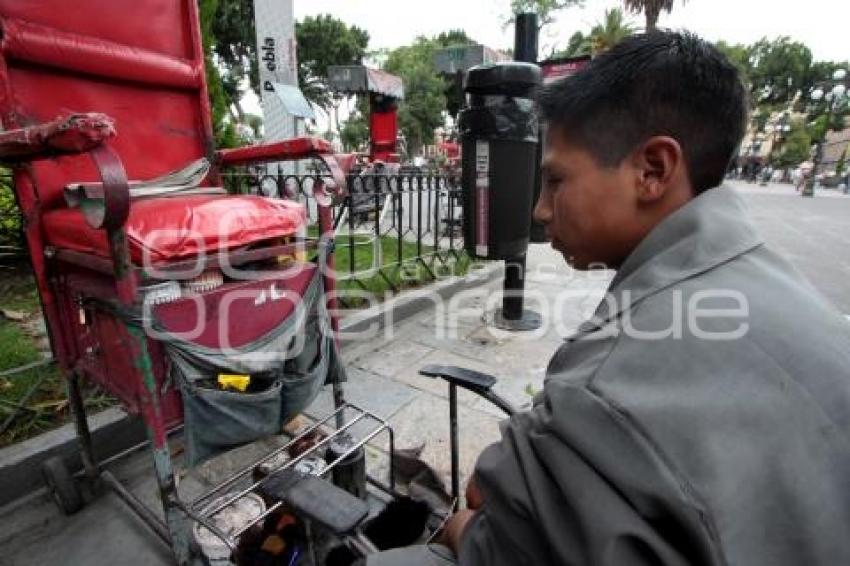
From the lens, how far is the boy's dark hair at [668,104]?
3.01 feet

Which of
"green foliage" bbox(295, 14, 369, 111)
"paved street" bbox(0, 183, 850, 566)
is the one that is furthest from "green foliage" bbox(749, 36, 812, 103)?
"paved street" bbox(0, 183, 850, 566)

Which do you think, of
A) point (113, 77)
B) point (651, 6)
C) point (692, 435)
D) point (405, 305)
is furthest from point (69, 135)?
point (651, 6)

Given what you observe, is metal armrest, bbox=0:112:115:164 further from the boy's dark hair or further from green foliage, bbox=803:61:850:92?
green foliage, bbox=803:61:850:92

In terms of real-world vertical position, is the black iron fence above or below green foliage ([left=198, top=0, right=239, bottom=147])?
below

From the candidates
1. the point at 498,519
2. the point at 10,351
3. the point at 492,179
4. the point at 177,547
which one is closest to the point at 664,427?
the point at 498,519

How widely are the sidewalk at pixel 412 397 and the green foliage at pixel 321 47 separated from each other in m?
25.2

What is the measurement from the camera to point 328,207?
2053 millimetres

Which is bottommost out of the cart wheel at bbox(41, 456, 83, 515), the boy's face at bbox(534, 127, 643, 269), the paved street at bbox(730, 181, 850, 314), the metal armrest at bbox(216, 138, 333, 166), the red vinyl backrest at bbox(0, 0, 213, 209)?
the paved street at bbox(730, 181, 850, 314)

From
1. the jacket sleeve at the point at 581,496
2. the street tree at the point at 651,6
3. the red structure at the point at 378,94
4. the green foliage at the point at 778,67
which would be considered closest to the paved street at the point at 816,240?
the jacket sleeve at the point at 581,496

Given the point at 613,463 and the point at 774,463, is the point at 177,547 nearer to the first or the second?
the point at 613,463

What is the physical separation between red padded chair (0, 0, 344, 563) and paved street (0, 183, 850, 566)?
0.58ft

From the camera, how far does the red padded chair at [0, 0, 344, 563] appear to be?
136 cm

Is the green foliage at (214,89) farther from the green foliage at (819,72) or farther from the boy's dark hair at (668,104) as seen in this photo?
the green foliage at (819,72)

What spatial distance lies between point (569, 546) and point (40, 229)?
2015 mm
